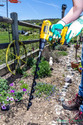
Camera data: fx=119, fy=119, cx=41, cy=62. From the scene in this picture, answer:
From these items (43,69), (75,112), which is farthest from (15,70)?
(75,112)

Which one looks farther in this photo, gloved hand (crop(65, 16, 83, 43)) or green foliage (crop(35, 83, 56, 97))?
green foliage (crop(35, 83, 56, 97))

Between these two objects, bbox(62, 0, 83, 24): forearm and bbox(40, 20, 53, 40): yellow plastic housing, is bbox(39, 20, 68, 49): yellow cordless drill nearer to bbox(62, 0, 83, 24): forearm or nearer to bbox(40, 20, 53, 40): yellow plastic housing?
bbox(40, 20, 53, 40): yellow plastic housing

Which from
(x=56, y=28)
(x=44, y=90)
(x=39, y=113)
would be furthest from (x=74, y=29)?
(x=44, y=90)

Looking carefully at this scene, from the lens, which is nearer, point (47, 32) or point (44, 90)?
point (47, 32)

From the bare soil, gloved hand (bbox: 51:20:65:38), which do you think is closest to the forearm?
gloved hand (bbox: 51:20:65:38)


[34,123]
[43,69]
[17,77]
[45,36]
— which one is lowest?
[34,123]

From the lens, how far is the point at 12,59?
338 centimetres

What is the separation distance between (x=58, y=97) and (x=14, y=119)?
89 cm

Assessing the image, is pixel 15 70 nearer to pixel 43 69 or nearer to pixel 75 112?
pixel 43 69

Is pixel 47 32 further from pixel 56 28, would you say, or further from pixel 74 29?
pixel 74 29

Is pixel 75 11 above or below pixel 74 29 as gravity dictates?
above

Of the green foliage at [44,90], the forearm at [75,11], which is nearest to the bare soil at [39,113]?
the green foliage at [44,90]

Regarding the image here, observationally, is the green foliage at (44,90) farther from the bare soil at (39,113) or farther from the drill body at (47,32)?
the drill body at (47,32)

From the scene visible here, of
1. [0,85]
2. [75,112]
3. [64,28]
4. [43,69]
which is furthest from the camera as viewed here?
[43,69]
